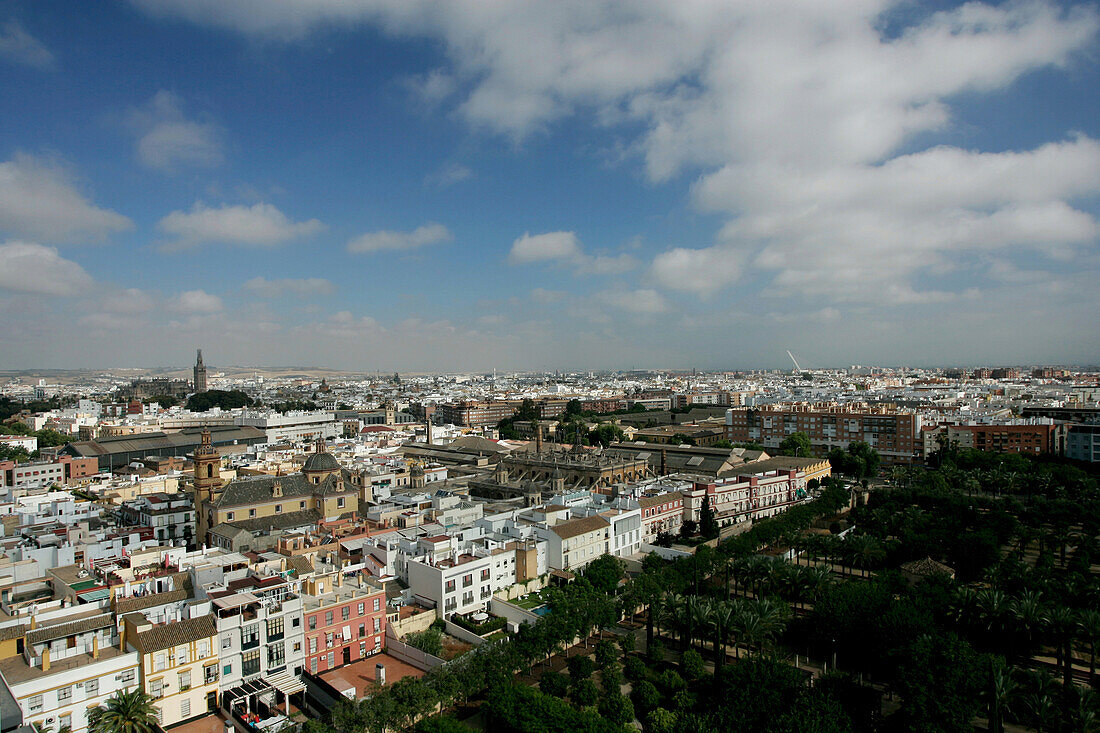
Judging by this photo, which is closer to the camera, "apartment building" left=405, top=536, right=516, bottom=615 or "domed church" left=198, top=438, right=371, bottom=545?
"apartment building" left=405, top=536, right=516, bottom=615

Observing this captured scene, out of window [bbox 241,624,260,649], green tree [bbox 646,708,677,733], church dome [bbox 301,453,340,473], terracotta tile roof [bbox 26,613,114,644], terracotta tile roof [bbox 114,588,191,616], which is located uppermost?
church dome [bbox 301,453,340,473]

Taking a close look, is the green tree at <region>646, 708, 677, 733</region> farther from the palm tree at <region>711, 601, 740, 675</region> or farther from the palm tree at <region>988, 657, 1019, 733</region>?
the palm tree at <region>988, 657, 1019, 733</region>

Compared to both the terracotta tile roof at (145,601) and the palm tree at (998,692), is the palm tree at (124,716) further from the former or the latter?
the palm tree at (998,692)

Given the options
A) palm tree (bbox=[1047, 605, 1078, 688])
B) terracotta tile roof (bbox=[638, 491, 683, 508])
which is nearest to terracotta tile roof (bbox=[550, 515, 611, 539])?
terracotta tile roof (bbox=[638, 491, 683, 508])

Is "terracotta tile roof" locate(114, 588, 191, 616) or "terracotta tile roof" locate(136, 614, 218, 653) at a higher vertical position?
"terracotta tile roof" locate(114, 588, 191, 616)

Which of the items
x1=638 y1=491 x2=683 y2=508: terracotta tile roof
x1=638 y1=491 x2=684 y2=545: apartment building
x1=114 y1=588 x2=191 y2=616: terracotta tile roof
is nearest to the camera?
x1=114 y1=588 x2=191 y2=616: terracotta tile roof

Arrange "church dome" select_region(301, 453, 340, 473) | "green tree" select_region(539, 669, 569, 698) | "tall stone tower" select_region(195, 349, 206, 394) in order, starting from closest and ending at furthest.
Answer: "green tree" select_region(539, 669, 569, 698), "church dome" select_region(301, 453, 340, 473), "tall stone tower" select_region(195, 349, 206, 394)

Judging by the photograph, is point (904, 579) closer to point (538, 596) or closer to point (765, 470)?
point (538, 596)
